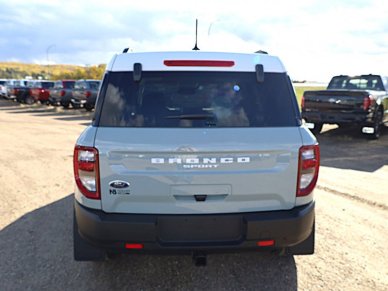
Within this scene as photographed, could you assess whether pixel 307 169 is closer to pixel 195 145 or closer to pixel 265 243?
pixel 265 243

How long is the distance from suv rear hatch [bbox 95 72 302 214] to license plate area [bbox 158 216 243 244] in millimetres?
64

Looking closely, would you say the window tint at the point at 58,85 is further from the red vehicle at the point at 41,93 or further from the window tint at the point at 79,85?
the window tint at the point at 79,85

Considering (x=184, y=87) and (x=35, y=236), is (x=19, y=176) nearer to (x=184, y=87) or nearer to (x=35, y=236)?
(x=35, y=236)

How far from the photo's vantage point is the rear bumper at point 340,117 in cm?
1019

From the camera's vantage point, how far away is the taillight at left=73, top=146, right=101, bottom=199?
257 cm

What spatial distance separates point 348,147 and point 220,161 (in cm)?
863

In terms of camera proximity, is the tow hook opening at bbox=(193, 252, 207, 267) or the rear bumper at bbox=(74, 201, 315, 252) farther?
the tow hook opening at bbox=(193, 252, 207, 267)

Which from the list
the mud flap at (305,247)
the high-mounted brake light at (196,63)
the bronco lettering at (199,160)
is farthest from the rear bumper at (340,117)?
the bronco lettering at (199,160)

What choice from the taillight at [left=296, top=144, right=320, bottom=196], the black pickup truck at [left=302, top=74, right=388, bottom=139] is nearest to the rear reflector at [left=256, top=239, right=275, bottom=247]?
the taillight at [left=296, top=144, right=320, bottom=196]

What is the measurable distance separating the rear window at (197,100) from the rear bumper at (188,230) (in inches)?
26.6

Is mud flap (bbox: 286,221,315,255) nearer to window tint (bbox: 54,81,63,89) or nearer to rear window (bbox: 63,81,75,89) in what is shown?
rear window (bbox: 63,81,75,89)

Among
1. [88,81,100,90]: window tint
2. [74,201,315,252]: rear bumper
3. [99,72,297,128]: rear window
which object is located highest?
[99,72,297,128]: rear window

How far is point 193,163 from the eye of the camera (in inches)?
101

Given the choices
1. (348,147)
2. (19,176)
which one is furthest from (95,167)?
(348,147)
